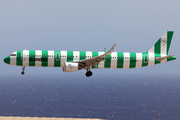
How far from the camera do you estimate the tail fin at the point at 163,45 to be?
5875 cm

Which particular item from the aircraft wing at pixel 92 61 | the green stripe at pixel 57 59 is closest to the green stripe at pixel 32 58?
the green stripe at pixel 57 59

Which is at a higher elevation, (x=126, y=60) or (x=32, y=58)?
(x=32, y=58)

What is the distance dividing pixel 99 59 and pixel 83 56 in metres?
3.70

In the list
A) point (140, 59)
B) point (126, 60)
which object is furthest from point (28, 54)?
point (140, 59)

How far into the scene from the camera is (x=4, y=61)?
168ft

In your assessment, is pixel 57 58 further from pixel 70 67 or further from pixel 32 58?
pixel 32 58

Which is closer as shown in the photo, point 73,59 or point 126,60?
point 73,59

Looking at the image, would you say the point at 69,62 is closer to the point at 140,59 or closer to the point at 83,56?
the point at 83,56

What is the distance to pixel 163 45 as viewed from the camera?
195ft

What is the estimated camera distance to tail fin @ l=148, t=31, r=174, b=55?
2313 inches

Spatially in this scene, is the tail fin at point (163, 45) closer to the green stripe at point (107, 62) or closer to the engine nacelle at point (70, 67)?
the green stripe at point (107, 62)

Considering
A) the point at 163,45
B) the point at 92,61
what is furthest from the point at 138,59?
the point at 92,61

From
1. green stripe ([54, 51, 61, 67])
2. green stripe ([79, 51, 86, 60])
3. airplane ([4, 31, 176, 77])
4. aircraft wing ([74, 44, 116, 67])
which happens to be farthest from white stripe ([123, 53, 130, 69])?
green stripe ([54, 51, 61, 67])

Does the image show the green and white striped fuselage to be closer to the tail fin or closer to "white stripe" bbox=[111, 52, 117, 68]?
"white stripe" bbox=[111, 52, 117, 68]
